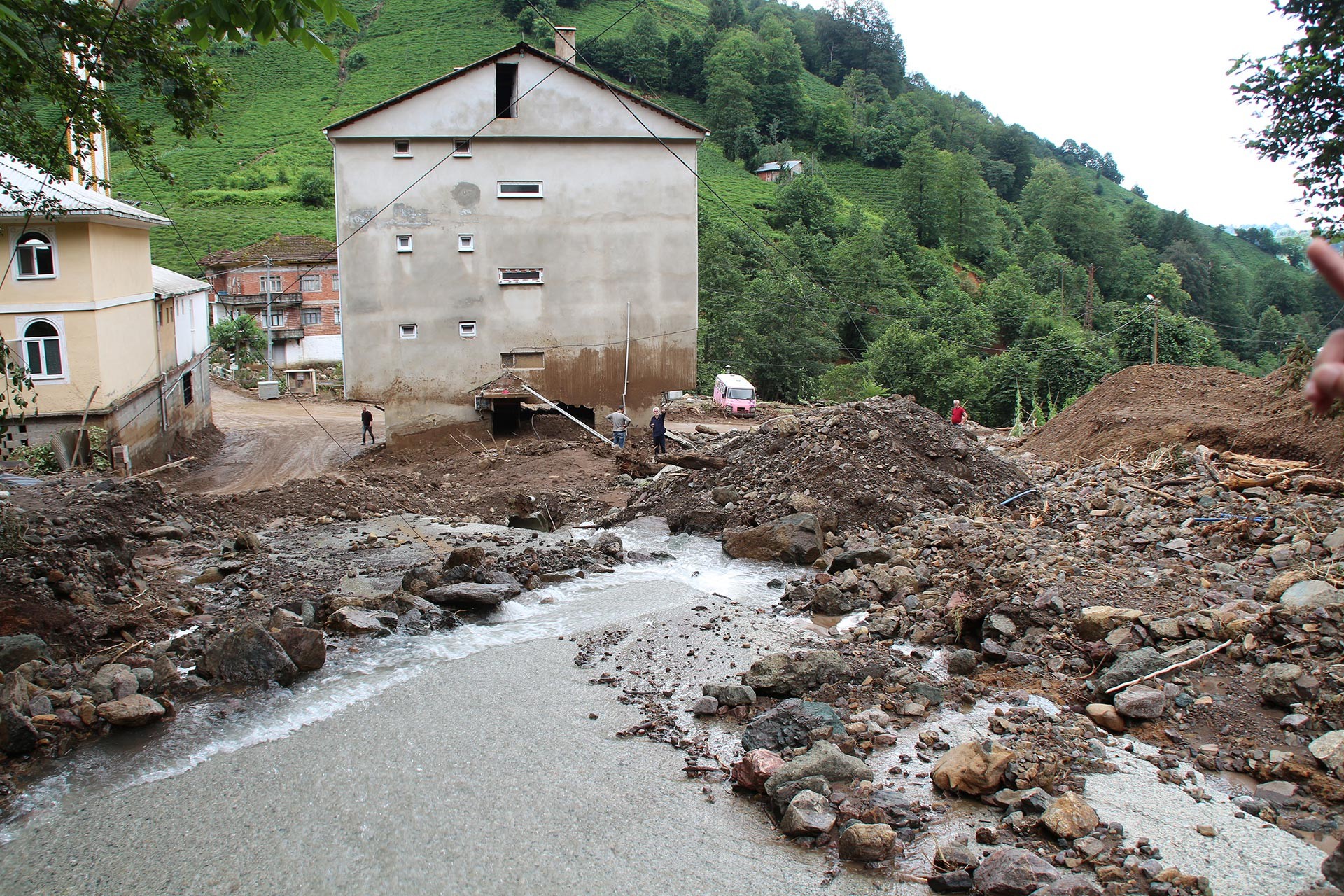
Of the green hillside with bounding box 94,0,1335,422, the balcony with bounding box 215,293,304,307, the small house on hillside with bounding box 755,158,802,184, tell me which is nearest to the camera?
the green hillside with bounding box 94,0,1335,422

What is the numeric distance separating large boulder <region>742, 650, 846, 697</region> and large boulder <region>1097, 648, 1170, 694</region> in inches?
90.2

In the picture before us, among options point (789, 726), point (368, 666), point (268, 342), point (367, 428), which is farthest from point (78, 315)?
point (268, 342)

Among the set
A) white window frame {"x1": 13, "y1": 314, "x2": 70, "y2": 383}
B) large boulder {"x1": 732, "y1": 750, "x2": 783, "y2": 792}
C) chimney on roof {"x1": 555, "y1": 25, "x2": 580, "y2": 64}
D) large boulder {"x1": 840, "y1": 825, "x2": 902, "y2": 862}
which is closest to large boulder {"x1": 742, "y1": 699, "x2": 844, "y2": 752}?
large boulder {"x1": 732, "y1": 750, "x2": 783, "y2": 792}

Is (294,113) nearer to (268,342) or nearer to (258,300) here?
(258,300)

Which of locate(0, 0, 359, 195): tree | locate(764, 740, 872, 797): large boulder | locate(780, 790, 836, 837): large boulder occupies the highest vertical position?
locate(0, 0, 359, 195): tree

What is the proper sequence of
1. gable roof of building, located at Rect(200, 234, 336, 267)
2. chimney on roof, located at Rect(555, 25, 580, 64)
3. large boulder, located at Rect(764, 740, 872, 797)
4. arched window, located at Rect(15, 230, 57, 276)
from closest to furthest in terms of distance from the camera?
large boulder, located at Rect(764, 740, 872, 797) < arched window, located at Rect(15, 230, 57, 276) < chimney on roof, located at Rect(555, 25, 580, 64) < gable roof of building, located at Rect(200, 234, 336, 267)

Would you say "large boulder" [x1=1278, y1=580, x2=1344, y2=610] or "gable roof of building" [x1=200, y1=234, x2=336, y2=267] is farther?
"gable roof of building" [x1=200, y1=234, x2=336, y2=267]

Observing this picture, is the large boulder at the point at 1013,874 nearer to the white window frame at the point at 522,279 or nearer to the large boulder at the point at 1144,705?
the large boulder at the point at 1144,705

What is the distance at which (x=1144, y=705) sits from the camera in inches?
306

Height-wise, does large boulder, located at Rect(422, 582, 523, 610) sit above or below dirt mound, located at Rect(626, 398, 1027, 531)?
below

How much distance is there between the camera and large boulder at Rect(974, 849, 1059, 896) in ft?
18.6

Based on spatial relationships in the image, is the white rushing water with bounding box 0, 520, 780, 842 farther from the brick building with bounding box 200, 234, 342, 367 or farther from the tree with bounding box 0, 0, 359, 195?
the brick building with bounding box 200, 234, 342, 367

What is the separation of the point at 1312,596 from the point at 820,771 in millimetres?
4979

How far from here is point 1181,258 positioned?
84.8 m
